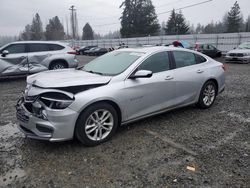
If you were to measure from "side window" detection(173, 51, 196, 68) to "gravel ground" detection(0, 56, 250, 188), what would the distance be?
1161 mm

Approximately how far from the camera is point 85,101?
149 inches

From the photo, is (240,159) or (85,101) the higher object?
(85,101)

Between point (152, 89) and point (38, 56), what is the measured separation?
23.9 ft

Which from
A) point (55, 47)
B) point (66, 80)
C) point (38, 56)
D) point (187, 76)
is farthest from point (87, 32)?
point (66, 80)

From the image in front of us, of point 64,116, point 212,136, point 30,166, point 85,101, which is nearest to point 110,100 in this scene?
point 85,101

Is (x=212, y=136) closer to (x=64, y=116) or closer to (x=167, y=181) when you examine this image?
(x=167, y=181)

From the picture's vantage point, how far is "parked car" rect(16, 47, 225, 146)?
12.3 ft

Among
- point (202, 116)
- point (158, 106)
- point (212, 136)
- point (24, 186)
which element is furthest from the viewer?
point (202, 116)

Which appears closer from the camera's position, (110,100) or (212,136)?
(110,100)

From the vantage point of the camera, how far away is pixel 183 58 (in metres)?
5.54

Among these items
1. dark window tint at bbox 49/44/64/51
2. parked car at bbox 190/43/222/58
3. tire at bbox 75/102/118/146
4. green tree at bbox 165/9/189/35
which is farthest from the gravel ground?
green tree at bbox 165/9/189/35

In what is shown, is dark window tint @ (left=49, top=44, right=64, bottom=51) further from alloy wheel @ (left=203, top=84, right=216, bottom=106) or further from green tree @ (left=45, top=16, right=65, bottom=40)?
green tree @ (left=45, top=16, right=65, bottom=40)

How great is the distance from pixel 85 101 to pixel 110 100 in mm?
460

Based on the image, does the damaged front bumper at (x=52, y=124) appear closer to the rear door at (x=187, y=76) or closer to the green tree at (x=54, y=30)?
the rear door at (x=187, y=76)
